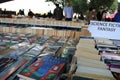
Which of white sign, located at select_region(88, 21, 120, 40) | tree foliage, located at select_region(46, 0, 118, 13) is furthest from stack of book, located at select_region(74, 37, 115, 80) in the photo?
tree foliage, located at select_region(46, 0, 118, 13)

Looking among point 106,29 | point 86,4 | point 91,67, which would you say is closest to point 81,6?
point 86,4

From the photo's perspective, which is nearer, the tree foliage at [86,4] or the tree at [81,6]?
the tree foliage at [86,4]

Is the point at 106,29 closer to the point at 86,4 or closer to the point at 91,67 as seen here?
the point at 91,67

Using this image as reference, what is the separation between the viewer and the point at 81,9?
31547 mm

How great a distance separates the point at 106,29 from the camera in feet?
23.1

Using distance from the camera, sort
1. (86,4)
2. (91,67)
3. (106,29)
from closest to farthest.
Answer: (91,67)
(106,29)
(86,4)

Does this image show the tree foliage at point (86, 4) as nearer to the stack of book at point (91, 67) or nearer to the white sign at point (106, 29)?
the white sign at point (106, 29)

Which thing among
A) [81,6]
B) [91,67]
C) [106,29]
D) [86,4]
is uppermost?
[86,4]

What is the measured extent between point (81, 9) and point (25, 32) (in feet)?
73.9

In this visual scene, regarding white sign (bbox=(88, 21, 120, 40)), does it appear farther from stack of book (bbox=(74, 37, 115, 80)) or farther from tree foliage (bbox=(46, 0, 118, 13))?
tree foliage (bbox=(46, 0, 118, 13))

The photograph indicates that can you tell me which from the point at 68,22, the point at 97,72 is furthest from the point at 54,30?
the point at 97,72

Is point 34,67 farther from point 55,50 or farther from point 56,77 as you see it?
point 55,50

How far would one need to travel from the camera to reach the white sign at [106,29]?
23.1 feet

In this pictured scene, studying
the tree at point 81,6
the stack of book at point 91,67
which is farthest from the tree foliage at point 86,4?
the stack of book at point 91,67
